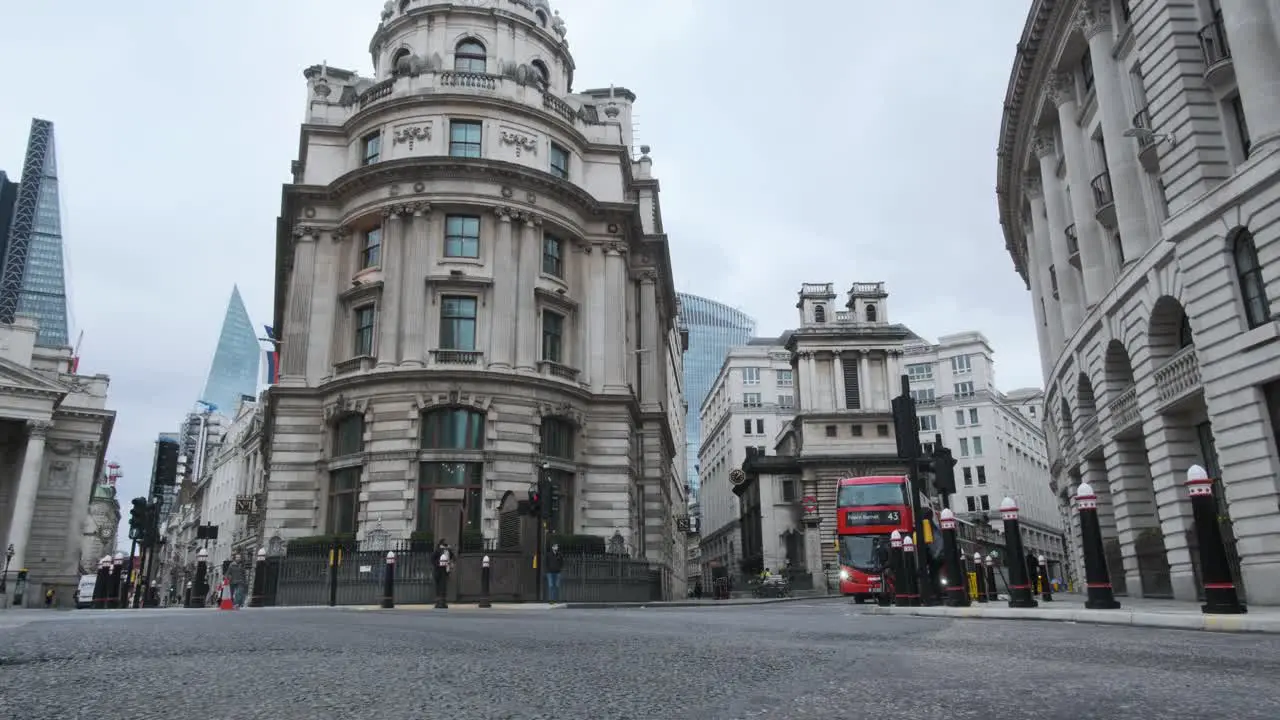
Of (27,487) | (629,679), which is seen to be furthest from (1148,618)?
(27,487)

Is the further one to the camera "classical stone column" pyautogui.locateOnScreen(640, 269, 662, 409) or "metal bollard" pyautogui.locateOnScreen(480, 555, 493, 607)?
"classical stone column" pyautogui.locateOnScreen(640, 269, 662, 409)

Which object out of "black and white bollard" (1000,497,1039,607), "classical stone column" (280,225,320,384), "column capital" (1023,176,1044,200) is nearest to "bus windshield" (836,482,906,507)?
"column capital" (1023,176,1044,200)

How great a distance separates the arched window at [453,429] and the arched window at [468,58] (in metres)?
14.8

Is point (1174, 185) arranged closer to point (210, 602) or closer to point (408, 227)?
point (408, 227)

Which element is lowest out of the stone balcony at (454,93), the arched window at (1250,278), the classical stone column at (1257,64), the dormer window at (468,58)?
the arched window at (1250,278)

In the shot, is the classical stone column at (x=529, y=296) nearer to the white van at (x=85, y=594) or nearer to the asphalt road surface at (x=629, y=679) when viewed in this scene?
the asphalt road surface at (x=629, y=679)

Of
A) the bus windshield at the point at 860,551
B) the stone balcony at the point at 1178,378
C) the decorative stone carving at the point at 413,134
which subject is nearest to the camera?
the stone balcony at the point at 1178,378

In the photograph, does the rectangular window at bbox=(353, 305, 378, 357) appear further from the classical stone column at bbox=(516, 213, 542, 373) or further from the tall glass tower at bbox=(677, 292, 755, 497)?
the tall glass tower at bbox=(677, 292, 755, 497)

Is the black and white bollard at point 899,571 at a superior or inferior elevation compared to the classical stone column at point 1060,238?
inferior

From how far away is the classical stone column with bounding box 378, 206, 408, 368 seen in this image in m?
32.6

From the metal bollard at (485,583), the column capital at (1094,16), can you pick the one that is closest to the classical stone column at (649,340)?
the metal bollard at (485,583)

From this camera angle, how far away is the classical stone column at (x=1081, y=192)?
2597cm

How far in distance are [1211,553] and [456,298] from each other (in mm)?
27847

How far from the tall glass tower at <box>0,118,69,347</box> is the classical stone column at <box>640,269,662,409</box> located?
6302 inches
